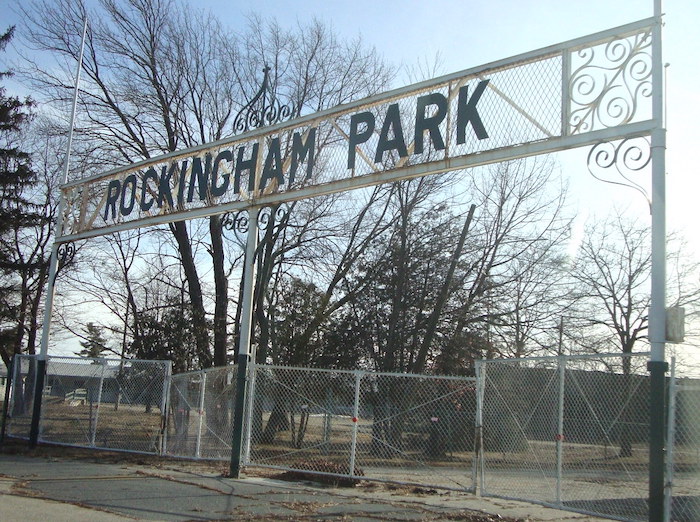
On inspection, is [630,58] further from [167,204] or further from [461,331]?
[461,331]

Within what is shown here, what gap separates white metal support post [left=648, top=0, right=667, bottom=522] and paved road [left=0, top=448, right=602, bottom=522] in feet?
6.99

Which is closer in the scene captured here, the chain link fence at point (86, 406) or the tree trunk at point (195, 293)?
the chain link fence at point (86, 406)

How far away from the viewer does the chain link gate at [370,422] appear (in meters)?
15.8

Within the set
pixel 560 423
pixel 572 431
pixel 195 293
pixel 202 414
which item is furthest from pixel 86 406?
pixel 560 423

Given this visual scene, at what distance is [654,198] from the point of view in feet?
23.8

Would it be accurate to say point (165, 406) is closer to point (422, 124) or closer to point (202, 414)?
point (202, 414)

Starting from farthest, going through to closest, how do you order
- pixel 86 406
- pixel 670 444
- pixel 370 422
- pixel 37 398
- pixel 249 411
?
pixel 370 422, pixel 86 406, pixel 37 398, pixel 249 411, pixel 670 444

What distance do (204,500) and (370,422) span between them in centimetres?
827

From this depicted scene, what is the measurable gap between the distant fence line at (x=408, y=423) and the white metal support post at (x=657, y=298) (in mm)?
1944

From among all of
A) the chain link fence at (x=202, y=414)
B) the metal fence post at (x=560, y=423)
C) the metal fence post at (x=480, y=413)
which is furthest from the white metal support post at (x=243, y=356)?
the metal fence post at (x=560, y=423)

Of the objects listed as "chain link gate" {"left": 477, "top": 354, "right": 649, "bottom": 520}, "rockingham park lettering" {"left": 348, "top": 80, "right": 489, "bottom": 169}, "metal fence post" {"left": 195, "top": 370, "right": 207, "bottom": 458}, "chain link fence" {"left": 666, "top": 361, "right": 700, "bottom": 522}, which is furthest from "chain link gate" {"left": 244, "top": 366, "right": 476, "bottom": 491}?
"rockingham park lettering" {"left": 348, "top": 80, "right": 489, "bottom": 169}

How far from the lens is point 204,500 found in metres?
9.09

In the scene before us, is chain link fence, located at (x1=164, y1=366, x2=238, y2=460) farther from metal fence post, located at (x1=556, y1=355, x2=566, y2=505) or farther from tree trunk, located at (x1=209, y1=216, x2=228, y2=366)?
tree trunk, located at (x1=209, y1=216, x2=228, y2=366)

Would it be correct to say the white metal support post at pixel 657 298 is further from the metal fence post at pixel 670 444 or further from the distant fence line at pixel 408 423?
the distant fence line at pixel 408 423
